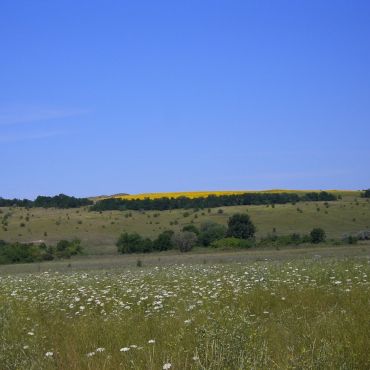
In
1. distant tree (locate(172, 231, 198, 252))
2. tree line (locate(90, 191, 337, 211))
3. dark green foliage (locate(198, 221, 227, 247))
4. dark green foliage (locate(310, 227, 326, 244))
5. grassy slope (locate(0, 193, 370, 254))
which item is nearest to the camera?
dark green foliage (locate(310, 227, 326, 244))

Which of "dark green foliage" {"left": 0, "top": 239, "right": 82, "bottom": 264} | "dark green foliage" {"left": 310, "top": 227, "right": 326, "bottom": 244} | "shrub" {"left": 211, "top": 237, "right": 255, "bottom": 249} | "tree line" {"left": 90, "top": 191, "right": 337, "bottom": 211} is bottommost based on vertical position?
"dark green foliage" {"left": 0, "top": 239, "right": 82, "bottom": 264}

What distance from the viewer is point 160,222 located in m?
63.6

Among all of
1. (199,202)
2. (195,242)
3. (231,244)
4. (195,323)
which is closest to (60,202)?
(199,202)

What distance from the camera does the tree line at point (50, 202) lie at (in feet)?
297

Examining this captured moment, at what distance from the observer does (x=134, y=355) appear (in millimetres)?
6863

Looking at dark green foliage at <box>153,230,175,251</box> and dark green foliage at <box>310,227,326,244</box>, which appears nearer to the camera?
dark green foliage at <box>310,227,326,244</box>

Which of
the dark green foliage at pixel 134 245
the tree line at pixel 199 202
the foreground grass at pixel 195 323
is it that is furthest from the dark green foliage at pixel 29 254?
the tree line at pixel 199 202

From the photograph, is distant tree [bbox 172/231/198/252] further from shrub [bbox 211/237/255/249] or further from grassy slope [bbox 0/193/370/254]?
grassy slope [bbox 0/193/370/254]

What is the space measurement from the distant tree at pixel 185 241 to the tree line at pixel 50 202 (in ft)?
168

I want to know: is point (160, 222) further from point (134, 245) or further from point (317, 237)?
point (317, 237)

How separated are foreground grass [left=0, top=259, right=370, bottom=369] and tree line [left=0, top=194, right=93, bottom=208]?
76.8m

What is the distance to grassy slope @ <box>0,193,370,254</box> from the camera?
54625 mm

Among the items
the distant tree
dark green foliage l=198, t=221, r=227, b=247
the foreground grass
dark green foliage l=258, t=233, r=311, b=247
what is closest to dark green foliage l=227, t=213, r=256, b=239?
dark green foliage l=198, t=221, r=227, b=247

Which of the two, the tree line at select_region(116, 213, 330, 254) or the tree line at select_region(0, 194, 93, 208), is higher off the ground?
the tree line at select_region(0, 194, 93, 208)
